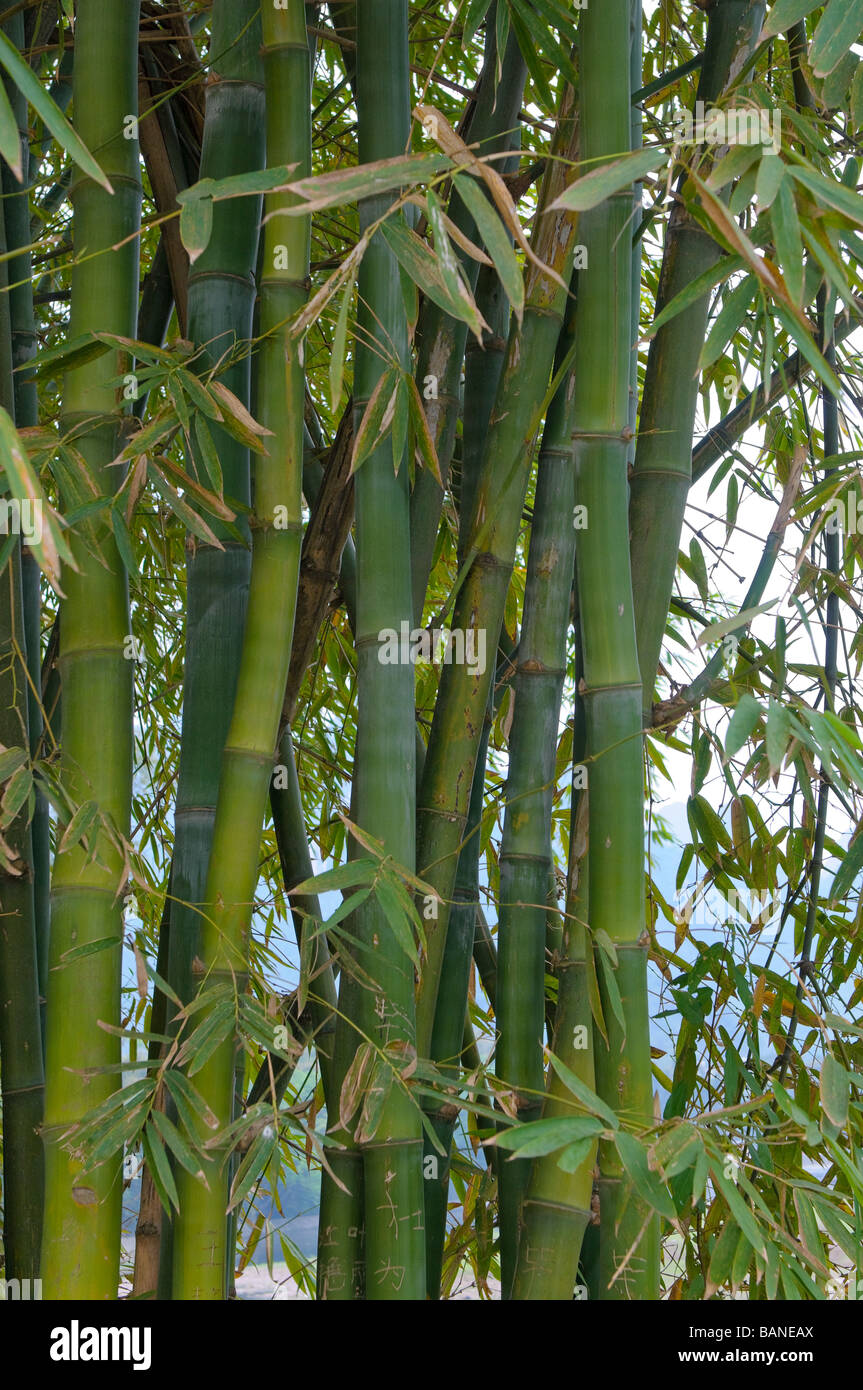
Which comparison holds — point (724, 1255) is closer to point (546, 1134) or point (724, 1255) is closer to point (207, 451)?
point (546, 1134)

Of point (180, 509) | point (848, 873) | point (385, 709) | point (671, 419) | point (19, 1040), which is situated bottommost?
point (19, 1040)

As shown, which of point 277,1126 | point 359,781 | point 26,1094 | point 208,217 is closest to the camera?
point 208,217

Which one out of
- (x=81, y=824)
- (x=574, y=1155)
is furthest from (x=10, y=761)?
(x=574, y=1155)

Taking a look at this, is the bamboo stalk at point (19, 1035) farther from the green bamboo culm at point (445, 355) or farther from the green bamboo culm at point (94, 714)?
the green bamboo culm at point (445, 355)

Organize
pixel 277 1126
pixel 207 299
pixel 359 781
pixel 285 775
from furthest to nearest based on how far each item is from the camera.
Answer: pixel 285 775, pixel 207 299, pixel 359 781, pixel 277 1126

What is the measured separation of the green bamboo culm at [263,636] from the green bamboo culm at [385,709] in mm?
49

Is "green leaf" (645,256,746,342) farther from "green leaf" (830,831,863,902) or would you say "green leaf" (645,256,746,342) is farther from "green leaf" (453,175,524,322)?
"green leaf" (830,831,863,902)

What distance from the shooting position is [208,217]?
688 mm

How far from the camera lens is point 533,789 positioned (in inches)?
40.2

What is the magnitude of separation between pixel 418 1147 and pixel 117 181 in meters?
0.73

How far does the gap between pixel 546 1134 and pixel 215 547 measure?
515 mm

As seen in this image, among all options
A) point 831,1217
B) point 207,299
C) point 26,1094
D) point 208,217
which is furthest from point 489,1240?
point 208,217

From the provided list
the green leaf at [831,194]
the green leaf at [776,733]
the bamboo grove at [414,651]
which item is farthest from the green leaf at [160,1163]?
the green leaf at [831,194]
